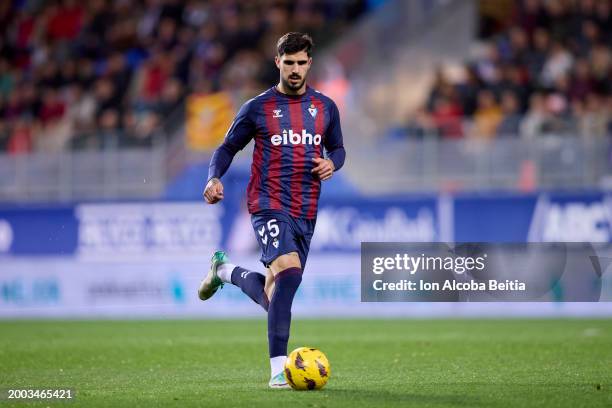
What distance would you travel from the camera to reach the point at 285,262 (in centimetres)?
835

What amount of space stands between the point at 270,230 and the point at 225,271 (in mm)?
1014

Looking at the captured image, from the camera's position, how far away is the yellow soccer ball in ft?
26.3

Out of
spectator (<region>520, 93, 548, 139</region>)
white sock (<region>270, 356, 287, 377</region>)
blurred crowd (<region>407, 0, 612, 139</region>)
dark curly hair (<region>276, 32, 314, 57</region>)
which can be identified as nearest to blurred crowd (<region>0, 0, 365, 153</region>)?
blurred crowd (<region>407, 0, 612, 139</region>)

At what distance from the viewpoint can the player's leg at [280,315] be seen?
8.22m

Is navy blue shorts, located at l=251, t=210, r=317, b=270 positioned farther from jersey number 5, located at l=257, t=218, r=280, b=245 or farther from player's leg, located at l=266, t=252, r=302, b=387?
player's leg, located at l=266, t=252, r=302, b=387

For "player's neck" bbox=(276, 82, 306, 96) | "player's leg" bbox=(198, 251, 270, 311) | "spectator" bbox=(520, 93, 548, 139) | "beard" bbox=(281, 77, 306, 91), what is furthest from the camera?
"spectator" bbox=(520, 93, 548, 139)

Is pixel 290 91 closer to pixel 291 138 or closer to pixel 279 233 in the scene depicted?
pixel 291 138

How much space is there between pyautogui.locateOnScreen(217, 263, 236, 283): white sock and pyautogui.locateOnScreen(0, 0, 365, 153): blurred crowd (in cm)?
1122

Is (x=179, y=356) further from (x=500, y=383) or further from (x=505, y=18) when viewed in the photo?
(x=505, y=18)

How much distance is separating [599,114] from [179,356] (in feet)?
31.2

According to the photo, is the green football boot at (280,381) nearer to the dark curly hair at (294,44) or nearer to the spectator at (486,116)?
the dark curly hair at (294,44)

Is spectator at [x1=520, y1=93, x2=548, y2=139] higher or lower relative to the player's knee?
higher

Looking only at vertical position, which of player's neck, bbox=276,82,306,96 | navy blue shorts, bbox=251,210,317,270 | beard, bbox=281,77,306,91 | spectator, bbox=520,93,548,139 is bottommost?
navy blue shorts, bbox=251,210,317,270

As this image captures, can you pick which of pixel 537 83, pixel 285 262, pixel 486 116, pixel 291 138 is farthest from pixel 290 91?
pixel 537 83
